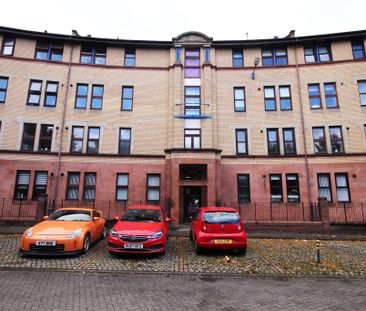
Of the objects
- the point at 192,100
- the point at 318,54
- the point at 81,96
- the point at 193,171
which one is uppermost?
the point at 318,54

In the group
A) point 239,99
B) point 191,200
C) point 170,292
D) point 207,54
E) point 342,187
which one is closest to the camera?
point 170,292

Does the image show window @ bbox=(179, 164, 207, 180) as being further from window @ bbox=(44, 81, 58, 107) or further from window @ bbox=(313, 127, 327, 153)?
window @ bbox=(44, 81, 58, 107)

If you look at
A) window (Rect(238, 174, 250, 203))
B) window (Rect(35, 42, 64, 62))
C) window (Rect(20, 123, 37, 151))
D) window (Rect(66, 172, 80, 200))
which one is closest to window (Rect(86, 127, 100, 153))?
window (Rect(66, 172, 80, 200))

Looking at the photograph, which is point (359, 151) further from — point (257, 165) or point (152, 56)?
point (152, 56)

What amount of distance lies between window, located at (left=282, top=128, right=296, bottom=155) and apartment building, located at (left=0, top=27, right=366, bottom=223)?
3.1 inches

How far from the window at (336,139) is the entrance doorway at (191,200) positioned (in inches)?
401

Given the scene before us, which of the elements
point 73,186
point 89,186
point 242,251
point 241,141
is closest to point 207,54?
point 241,141

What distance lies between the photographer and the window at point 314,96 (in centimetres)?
1755

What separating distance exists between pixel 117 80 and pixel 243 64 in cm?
1014

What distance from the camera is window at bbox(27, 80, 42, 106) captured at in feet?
56.6

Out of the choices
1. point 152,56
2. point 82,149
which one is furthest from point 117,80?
point 82,149

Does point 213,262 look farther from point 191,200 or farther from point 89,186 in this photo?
point 89,186

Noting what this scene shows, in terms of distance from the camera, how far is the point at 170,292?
513cm

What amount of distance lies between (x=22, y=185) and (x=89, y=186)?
442cm
